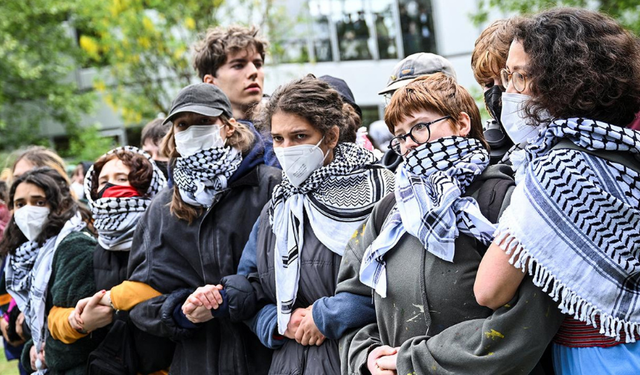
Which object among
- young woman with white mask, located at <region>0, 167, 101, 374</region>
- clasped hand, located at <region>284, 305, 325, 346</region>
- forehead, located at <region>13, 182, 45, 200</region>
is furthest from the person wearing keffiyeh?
forehead, located at <region>13, 182, 45, 200</region>

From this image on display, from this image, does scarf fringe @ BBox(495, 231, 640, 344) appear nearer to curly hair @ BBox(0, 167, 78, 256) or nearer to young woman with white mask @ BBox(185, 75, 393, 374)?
young woman with white mask @ BBox(185, 75, 393, 374)

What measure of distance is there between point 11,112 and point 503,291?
2119cm

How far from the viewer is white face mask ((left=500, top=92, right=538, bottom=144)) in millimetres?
2512

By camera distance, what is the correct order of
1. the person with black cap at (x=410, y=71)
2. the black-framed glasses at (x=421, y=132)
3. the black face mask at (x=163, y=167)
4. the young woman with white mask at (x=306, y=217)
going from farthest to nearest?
1. the black face mask at (x=163, y=167)
2. the person with black cap at (x=410, y=71)
3. the young woman with white mask at (x=306, y=217)
4. the black-framed glasses at (x=421, y=132)

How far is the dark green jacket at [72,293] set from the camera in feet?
14.7

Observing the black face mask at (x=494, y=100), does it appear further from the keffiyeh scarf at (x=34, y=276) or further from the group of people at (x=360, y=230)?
the keffiyeh scarf at (x=34, y=276)

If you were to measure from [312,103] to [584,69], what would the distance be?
1.48 m

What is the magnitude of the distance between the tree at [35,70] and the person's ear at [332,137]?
55.2ft

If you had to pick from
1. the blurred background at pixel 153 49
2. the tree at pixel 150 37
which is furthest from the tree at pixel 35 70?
the tree at pixel 150 37

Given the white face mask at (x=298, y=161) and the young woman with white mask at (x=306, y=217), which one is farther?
the white face mask at (x=298, y=161)

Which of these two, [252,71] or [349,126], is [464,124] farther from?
[252,71]

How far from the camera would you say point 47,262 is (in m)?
4.77

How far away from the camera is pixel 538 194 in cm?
222

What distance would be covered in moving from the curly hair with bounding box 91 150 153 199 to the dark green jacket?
1.24 feet
